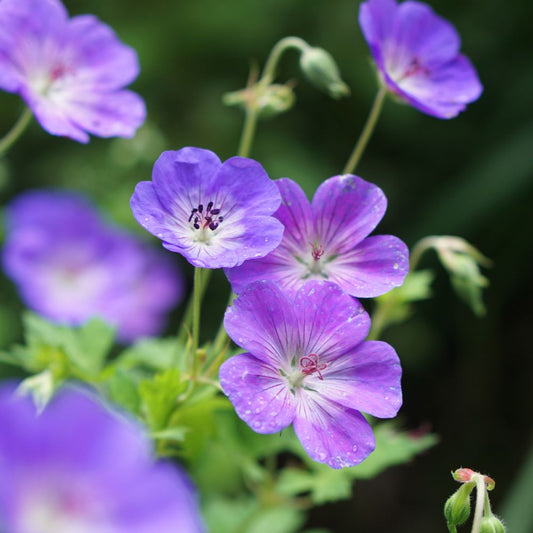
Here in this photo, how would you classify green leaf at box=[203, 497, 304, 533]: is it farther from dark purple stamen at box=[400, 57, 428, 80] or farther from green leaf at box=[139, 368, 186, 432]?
dark purple stamen at box=[400, 57, 428, 80]

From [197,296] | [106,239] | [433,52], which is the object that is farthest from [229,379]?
[106,239]

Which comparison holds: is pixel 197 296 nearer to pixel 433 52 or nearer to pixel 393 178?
pixel 433 52

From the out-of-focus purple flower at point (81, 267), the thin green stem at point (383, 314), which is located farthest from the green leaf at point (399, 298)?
the out-of-focus purple flower at point (81, 267)

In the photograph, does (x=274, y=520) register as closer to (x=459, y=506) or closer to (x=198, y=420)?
(x=198, y=420)

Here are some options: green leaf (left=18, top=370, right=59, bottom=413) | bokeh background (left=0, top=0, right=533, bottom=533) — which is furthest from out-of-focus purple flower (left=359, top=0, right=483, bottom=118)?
bokeh background (left=0, top=0, right=533, bottom=533)

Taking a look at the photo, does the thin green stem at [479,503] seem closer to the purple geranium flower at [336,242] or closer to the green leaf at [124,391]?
the purple geranium flower at [336,242]

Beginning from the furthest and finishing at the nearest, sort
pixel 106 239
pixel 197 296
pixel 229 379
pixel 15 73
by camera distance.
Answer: pixel 106 239 < pixel 15 73 < pixel 197 296 < pixel 229 379
